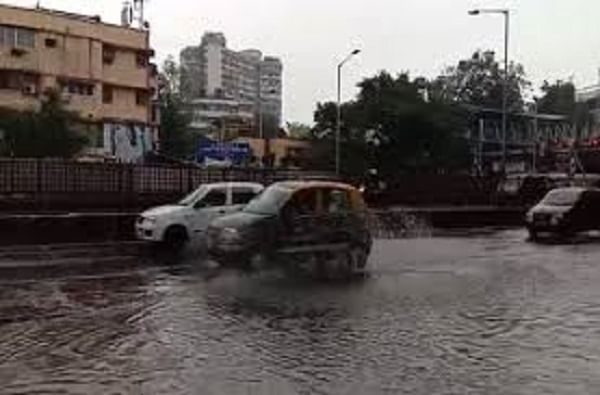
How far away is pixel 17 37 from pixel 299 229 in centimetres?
5118

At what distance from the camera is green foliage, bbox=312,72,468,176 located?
67.5 metres

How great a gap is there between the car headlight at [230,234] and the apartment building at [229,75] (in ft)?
410

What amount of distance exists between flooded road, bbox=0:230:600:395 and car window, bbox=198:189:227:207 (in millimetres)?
2748

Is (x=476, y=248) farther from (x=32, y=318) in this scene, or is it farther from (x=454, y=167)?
(x=454, y=167)

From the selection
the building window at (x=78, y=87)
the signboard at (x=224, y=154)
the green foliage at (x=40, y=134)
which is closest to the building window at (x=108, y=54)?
the building window at (x=78, y=87)

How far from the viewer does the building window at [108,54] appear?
72688 millimetres

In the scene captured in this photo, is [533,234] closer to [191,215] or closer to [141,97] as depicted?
[191,215]

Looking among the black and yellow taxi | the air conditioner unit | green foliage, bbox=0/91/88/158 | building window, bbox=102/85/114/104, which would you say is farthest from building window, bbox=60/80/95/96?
the black and yellow taxi

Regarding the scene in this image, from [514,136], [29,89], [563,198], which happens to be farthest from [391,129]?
[514,136]

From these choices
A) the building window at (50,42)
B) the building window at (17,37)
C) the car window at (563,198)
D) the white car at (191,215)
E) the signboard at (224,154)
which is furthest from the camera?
the signboard at (224,154)

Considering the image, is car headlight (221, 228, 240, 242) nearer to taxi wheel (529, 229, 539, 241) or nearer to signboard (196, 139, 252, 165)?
taxi wheel (529, 229, 539, 241)

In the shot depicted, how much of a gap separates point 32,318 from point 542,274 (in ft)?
35.4

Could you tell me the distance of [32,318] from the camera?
47.5ft

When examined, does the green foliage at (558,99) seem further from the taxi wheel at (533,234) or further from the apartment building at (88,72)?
the taxi wheel at (533,234)
